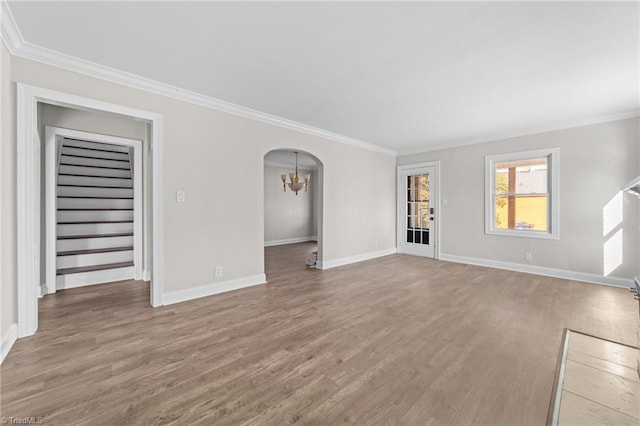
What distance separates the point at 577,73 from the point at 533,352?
2841 mm

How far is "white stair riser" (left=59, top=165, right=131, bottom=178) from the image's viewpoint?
471cm

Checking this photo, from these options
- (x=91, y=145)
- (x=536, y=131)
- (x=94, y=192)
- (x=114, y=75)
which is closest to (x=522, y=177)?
(x=536, y=131)

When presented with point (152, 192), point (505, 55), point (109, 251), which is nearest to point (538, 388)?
point (505, 55)

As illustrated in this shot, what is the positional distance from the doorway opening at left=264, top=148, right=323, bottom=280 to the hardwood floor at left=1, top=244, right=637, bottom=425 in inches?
145

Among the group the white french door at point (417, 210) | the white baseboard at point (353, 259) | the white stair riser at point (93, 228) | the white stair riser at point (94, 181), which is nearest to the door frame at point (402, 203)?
the white french door at point (417, 210)

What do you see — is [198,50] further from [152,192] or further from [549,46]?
[549,46]

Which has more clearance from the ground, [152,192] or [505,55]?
[505,55]

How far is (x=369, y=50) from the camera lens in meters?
2.39

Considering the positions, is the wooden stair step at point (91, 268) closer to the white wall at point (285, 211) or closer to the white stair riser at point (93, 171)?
the white stair riser at point (93, 171)

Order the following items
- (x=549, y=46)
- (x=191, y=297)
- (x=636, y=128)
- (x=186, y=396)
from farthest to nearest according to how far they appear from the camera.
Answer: (x=636, y=128) → (x=191, y=297) → (x=549, y=46) → (x=186, y=396)

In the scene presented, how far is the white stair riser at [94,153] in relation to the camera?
487 cm

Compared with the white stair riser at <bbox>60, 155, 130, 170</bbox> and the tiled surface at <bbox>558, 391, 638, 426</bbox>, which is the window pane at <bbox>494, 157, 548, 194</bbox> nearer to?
the tiled surface at <bbox>558, 391, 638, 426</bbox>

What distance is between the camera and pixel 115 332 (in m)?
2.53
